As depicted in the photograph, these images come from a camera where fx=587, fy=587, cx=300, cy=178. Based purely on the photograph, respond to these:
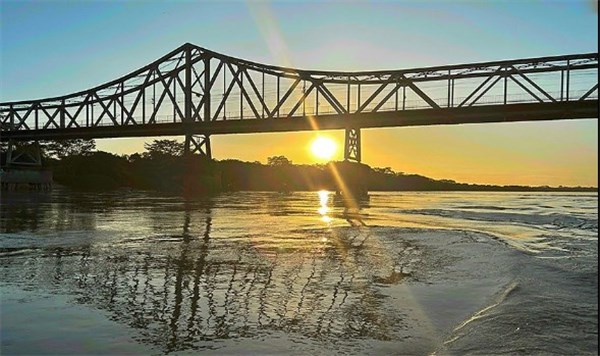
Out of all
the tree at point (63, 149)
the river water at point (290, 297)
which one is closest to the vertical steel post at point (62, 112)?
the tree at point (63, 149)

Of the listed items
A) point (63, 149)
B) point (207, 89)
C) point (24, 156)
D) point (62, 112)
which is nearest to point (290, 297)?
point (207, 89)

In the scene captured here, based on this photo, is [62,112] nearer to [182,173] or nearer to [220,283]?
[182,173]

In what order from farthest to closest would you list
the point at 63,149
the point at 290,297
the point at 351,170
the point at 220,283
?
the point at 63,149
the point at 351,170
the point at 220,283
the point at 290,297

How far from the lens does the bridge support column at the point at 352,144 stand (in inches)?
2464

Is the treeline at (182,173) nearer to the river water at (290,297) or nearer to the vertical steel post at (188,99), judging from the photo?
the vertical steel post at (188,99)

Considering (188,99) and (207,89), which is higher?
(207,89)

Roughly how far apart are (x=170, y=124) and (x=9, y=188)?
67.8ft

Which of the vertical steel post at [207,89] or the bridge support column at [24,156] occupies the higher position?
the vertical steel post at [207,89]

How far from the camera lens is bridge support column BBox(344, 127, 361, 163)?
205ft

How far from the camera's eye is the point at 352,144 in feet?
207

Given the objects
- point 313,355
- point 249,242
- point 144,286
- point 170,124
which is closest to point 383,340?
Result: point 313,355

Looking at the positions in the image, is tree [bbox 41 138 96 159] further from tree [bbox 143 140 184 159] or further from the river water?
the river water

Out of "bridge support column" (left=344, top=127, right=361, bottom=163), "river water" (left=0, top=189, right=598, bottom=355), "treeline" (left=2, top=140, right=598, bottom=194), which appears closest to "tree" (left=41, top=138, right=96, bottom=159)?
"treeline" (left=2, top=140, right=598, bottom=194)

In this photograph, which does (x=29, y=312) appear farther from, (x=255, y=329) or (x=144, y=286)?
(x=255, y=329)
